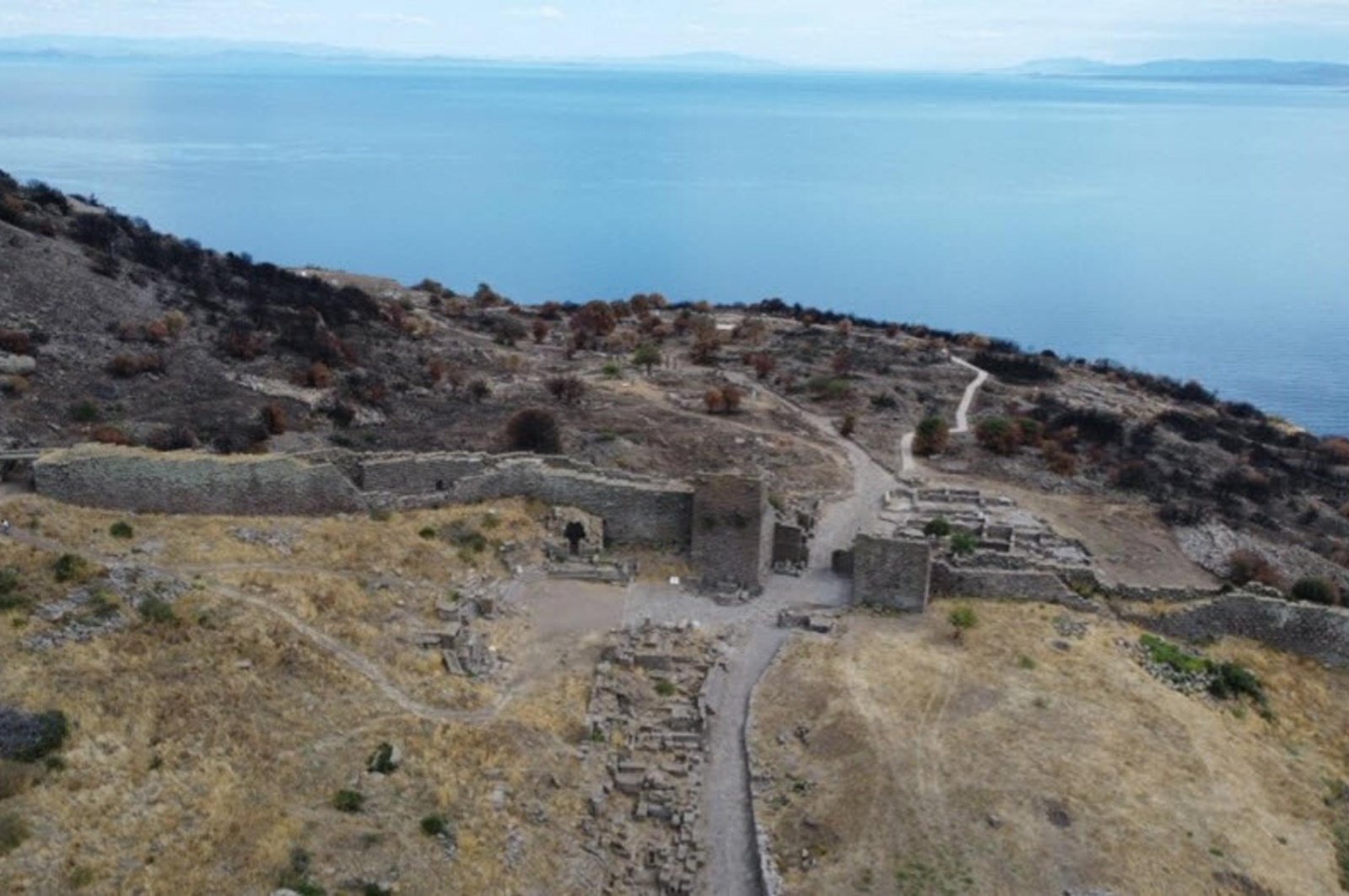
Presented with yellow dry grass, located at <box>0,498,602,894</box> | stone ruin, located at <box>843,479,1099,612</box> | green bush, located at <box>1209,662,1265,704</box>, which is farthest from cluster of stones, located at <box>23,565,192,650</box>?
green bush, located at <box>1209,662,1265,704</box>

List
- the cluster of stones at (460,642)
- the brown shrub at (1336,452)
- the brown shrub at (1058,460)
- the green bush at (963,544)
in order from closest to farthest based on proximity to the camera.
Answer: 1. the cluster of stones at (460,642)
2. the green bush at (963,544)
3. the brown shrub at (1058,460)
4. the brown shrub at (1336,452)

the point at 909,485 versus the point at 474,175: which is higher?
the point at 909,485

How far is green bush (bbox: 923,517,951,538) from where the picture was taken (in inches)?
1210

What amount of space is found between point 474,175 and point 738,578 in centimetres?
16109

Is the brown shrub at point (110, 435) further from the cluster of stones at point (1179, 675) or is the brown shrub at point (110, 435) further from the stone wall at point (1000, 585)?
the cluster of stones at point (1179, 675)

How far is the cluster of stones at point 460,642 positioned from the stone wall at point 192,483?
15.1 ft

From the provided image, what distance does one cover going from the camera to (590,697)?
2166 cm

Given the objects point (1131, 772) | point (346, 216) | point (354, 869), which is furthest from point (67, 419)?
point (346, 216)

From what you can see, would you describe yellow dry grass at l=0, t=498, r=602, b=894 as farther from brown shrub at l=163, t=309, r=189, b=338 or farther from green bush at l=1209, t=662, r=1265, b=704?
brown shrub at l=163, t=309, r=189, b=338

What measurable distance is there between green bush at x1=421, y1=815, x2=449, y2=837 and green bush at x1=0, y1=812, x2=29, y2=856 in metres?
5.02

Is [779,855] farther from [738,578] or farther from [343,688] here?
[738,578]

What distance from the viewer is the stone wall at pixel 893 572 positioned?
84.6 feet

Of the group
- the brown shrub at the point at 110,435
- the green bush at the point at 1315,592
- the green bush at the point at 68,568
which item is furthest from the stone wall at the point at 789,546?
the brown shrub at the point at 110,435

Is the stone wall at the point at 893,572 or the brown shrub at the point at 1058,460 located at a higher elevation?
the stone wall at the point at 893,572
